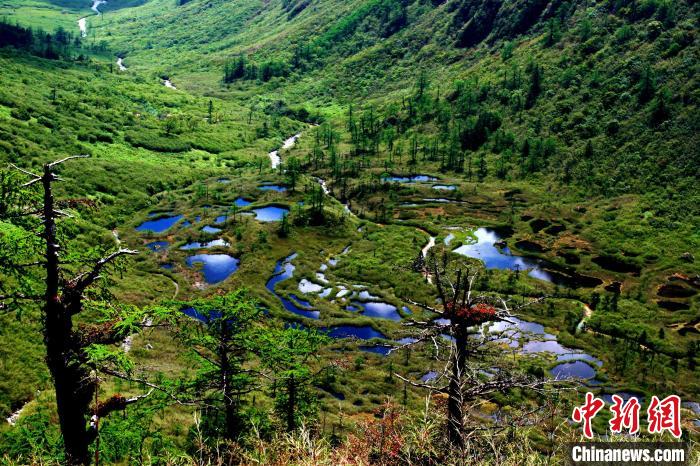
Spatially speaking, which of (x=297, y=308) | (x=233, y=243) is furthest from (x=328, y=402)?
(x=233, y=243)

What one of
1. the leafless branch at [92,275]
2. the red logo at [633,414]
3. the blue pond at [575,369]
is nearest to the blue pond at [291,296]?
the blue pond at [575,369]

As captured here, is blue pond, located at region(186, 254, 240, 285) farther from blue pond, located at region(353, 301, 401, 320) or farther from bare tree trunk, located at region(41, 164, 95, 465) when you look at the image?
bare tree trunk, located at region(41, 164, 95, 465)

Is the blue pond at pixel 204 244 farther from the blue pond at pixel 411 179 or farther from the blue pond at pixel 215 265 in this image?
the blue pond at pixel 411 179

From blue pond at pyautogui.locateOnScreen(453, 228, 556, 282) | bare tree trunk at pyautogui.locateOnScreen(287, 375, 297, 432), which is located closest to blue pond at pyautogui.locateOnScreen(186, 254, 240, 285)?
blue pond at pyautogui.locateOnScreen(453, 228, 556, 282)

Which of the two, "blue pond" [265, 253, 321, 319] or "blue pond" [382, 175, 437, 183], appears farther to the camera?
"blue pond" [382, 175, 437, 183]

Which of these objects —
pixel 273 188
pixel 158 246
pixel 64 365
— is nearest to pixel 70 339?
pixel 64 365
